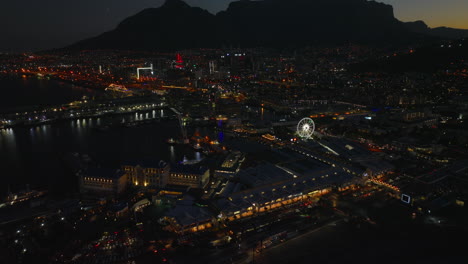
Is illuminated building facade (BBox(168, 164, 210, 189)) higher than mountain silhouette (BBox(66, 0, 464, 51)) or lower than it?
lower

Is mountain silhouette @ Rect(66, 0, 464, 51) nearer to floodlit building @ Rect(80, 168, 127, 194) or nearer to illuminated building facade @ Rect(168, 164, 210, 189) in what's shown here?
illuminated building facade @ Rect(168, 164, 210, 189)

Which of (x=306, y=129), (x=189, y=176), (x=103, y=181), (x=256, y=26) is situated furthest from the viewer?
(x=256, y=26)

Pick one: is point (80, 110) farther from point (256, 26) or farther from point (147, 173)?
point (256, 26)

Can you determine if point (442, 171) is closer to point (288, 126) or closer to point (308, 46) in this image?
point (288, 126)

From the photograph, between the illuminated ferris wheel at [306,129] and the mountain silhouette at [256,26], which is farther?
the mountain silhouette at [256,26]

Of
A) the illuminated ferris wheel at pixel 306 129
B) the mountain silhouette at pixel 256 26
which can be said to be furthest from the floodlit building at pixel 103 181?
the mountain silhouette at pixel 256 26

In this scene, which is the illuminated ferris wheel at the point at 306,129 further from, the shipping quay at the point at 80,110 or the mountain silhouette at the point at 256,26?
the mountain silhouette at the point at 256,26

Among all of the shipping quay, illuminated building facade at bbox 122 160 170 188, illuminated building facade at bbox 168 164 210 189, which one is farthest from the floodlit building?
the shipping quay

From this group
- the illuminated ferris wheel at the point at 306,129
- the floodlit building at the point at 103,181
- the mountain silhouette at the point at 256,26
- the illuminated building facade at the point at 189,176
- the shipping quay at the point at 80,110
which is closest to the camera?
the floodlit building at the point at 103,181

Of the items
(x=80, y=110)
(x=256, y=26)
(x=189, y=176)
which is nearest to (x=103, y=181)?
(x=189, y=176)
